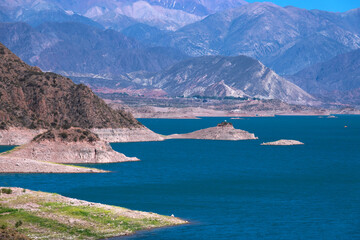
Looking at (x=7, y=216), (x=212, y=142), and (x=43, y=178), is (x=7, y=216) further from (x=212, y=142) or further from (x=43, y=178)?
(x=212, y=142)

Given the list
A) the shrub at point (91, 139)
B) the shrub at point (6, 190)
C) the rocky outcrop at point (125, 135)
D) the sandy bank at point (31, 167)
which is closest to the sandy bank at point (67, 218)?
the shrub at point (6, 190)

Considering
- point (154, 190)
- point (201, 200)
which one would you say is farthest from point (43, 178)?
point (201, 200)

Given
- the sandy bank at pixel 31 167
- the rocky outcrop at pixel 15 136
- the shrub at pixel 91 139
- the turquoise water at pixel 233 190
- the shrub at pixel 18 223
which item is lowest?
the turquoise water at pixel 233 190

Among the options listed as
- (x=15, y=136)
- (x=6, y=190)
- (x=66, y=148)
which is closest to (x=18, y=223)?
(x=6, y=190)

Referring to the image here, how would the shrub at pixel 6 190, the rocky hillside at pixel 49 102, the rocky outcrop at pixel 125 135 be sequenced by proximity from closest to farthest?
the shrub at pixel 6 190 < the rocky hillside at pixel 49 102 < the rocky outcrop at pixel 125 135

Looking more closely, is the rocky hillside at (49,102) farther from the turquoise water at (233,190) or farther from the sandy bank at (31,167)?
the sandy bank at (31,167)

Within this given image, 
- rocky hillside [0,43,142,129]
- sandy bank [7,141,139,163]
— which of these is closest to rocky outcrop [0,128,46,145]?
rocky hillside [0,43,142,129]

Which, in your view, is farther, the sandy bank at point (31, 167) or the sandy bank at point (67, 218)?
the sandy bank at point (31, 167)
